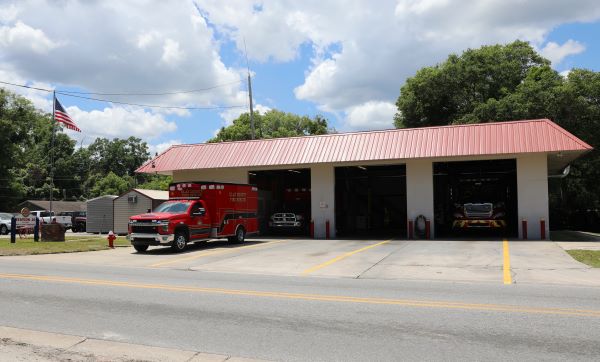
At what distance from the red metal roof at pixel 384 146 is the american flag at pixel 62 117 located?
16.9 ft

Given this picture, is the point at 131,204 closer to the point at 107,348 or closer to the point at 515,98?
the point at 515,98

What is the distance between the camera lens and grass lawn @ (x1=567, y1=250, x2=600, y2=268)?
13.9 m

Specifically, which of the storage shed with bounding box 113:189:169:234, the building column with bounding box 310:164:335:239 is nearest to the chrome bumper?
the building column with bounding box 310:164:335:239

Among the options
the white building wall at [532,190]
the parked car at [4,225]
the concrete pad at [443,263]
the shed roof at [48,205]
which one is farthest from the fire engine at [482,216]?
the shed roof at [48,205]

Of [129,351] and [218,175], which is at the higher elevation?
[218,175]

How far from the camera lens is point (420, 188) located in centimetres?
2394

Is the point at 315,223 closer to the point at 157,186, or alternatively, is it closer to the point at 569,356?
the point at 569,356

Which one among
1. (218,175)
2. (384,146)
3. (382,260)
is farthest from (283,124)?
(382,260)

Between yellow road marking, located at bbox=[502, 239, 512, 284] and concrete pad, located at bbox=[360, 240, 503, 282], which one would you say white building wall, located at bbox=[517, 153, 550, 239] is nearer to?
yellow road marking, located at bbox=[502, 239, 512, 284]

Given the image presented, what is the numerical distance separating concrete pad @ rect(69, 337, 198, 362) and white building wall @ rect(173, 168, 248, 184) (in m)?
21.3

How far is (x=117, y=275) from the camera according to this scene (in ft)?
41.9

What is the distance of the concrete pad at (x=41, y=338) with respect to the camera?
6.24 m

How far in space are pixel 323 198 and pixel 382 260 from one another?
10463 mm

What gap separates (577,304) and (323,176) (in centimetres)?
1786
